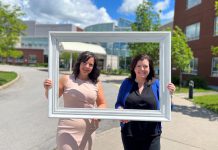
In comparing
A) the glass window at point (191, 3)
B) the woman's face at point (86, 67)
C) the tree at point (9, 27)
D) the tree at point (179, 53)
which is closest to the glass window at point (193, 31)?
the glass window at point (191, 3)

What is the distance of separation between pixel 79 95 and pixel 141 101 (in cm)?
70

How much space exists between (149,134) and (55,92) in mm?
1174

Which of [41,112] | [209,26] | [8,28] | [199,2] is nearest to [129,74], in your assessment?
[41,112]

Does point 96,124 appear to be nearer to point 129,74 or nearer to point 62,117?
point 62,117

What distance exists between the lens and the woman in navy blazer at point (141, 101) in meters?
3.30

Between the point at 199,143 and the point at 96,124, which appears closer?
the point at 96,124

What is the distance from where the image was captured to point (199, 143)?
6.46 m

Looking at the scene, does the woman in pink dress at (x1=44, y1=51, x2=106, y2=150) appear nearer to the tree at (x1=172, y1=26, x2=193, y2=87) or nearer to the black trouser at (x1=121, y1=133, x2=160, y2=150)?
the black trouser at (x1=121, y1=133, x2=160, y2=150)

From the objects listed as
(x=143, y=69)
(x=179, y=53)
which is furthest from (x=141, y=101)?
(x=179, y=53)

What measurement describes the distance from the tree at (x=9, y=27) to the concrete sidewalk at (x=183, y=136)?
→ 1433cm

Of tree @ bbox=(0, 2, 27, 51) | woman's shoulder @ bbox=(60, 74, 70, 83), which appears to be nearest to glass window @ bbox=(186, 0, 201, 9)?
tree @ bbox=(0, 2, 27, 51)

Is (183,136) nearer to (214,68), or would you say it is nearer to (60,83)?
(60,83)

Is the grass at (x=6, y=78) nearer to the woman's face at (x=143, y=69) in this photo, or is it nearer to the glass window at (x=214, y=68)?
the glass window at (x=214, y=68)

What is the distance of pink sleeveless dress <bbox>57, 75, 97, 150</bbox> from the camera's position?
3.26 m
